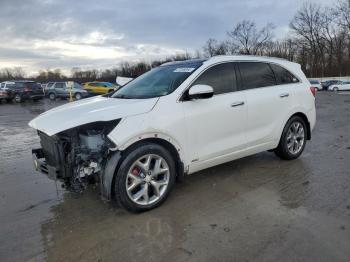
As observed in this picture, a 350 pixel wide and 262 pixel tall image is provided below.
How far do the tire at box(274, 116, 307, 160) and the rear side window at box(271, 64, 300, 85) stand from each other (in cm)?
64

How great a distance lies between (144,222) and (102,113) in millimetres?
1305

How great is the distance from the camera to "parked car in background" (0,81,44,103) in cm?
2781

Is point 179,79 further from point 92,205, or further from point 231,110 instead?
point 92,205

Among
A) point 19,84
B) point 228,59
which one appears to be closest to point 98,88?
point 19,84

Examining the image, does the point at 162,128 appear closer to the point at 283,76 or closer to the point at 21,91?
the point at 283,76

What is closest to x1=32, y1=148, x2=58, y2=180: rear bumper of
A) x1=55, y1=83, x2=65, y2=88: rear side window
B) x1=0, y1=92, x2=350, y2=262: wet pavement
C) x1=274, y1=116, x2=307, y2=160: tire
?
x1=0, y1=92, x2=350, y2=262: wet pavement

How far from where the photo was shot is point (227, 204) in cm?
429

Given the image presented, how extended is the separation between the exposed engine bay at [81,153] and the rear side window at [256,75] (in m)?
2.28

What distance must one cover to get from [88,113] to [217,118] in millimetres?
1706

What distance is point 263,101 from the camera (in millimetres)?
5301

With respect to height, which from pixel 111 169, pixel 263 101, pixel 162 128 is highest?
pixel 263 101

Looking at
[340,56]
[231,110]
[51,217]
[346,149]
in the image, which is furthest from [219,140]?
[340,56]

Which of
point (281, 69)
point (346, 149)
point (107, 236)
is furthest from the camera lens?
point (346, 149)

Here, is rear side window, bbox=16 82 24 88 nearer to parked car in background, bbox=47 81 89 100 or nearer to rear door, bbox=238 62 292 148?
parked car in background, bbox=47 81 89 100
